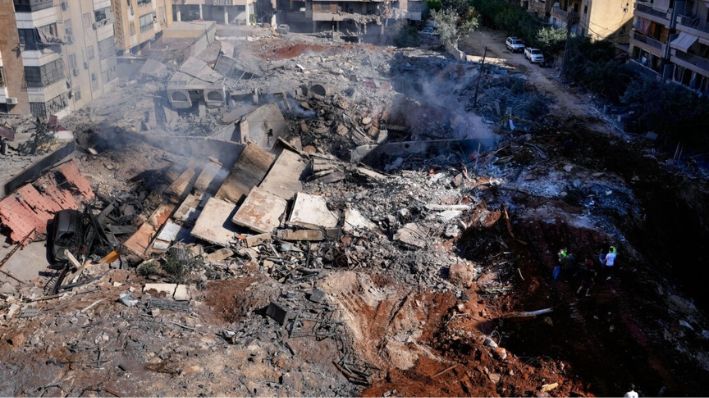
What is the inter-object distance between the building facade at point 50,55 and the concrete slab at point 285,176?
14.5 meters

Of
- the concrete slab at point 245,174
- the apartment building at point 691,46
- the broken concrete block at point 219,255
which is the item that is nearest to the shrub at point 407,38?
the apartment building at point 691,46

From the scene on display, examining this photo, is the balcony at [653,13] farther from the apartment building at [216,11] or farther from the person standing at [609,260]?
the apartment building at [216,11]

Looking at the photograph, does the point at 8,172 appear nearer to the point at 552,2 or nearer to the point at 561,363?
the point at 561,363

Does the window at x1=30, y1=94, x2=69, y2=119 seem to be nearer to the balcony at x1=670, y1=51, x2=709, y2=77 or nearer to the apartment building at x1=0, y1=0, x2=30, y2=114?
the apartment building at x1=0, y1=0, x2=30, y2=114

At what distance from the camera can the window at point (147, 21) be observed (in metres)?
41.5

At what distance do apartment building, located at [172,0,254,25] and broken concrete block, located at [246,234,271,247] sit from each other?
36.3 metres

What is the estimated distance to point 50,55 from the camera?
28.7 metres

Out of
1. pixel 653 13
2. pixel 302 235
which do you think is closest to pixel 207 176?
pixel 302 235

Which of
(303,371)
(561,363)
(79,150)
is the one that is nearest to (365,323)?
(303,371)

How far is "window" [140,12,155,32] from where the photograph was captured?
136ft

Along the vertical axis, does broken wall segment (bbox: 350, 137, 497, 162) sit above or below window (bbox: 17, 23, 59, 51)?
below

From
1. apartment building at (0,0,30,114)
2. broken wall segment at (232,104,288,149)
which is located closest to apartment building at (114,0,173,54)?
apartment building at (0,0,30,114)

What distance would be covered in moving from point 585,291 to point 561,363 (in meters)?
2.71

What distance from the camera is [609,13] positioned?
37.0 metres
